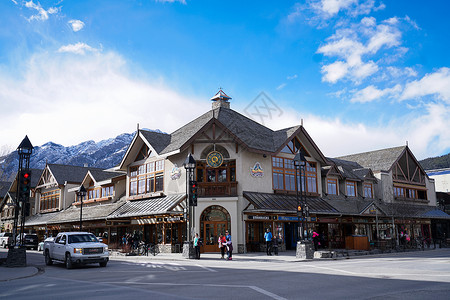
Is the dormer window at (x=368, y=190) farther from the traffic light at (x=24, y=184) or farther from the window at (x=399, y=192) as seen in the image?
the traffic light at (x=24, y=184)

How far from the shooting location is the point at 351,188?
138ft

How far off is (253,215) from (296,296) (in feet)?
67.5

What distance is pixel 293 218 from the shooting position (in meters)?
32.7

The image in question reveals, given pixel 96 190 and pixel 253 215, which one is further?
pixel 96 190

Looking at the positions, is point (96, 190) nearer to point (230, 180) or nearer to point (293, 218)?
point (230, 180)

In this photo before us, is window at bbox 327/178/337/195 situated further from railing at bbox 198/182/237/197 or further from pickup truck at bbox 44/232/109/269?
pickup truck at bbox 44/232/109/269

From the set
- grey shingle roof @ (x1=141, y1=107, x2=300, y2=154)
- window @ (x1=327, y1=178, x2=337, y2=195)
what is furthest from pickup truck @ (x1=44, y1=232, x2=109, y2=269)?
window @ (x1=327, y1=178, x2=337, y2=195)

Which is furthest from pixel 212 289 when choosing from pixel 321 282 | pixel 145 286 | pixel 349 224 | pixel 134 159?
pixel 349 224

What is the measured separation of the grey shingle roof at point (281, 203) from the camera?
30223mm

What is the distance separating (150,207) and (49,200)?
2625 centimetres

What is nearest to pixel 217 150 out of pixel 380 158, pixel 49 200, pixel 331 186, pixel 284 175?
pixel 284 175

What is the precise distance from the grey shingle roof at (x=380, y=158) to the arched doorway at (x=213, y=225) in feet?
73.0

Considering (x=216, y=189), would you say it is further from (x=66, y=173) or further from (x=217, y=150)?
(x=66, y=173)

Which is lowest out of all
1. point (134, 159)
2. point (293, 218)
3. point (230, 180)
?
point (293, 218)
